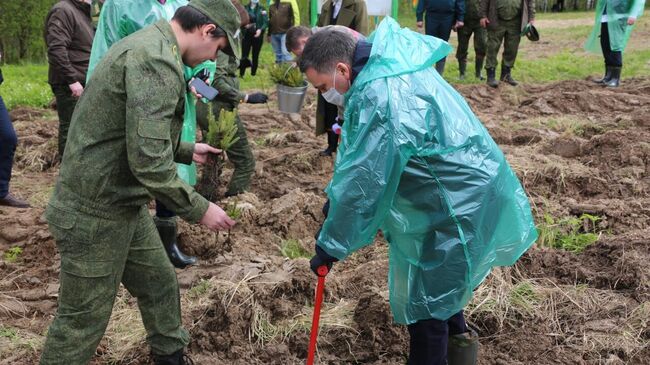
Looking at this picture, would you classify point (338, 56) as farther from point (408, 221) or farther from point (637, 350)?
point (637, 350)

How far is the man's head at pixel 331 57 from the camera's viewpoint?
2.65 meters

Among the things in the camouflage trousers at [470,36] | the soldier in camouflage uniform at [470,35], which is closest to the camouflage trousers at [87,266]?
the soldier in camouflage uniform at [470,35]

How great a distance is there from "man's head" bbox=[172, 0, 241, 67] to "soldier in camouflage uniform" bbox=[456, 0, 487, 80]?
337 inches

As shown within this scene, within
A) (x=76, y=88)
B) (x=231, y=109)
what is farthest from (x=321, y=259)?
(x=76, y=88)

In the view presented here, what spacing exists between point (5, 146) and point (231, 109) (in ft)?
6.01

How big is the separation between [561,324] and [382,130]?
189 centimetres

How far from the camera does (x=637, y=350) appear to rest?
3.38 m

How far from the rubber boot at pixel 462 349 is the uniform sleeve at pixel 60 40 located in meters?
4.22

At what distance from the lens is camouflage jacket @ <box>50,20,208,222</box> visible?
7.97 ft

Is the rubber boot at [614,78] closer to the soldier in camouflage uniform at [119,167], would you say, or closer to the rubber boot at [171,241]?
the rubber boot at [171,241]

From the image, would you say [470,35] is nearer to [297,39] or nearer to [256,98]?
[297,39]

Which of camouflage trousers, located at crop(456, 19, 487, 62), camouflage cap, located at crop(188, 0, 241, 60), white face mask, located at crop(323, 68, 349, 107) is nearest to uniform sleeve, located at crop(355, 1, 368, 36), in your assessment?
camouflage trousers, located at crop(456, 19, 487, 62)

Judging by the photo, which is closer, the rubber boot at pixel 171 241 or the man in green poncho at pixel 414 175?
the man in green poncho at pixel 414 175

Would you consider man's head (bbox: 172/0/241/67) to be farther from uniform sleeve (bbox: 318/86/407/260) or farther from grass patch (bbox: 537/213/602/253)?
grass patch (bbox: 537/213/602/253)
